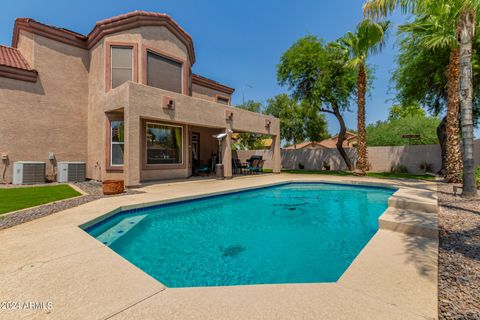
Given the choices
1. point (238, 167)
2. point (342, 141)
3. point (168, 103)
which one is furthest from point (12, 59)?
point (342, 141)

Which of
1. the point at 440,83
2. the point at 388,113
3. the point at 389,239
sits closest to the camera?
the point at 389,239

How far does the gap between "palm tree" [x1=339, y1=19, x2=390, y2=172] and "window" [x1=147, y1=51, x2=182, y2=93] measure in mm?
11310

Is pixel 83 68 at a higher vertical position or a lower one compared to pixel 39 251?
higher

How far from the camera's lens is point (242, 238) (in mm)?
5055

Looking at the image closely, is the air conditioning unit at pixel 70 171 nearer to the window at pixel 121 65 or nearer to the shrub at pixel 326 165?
the window at pixel 121 65

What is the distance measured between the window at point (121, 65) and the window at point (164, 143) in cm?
256

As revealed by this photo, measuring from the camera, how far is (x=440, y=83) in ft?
44.9

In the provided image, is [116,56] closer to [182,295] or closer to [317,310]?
[182,295]

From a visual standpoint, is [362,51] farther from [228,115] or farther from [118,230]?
[118,230]

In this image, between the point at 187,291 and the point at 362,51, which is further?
the point at 362,51

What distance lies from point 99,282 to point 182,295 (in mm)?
1033

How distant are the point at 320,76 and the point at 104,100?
1586 cm

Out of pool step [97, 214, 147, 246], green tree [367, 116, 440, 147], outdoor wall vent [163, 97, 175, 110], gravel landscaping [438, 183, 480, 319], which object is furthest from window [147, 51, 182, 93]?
green tree [367, 116, 440, 147]

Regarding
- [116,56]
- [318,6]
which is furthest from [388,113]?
[116,56]
